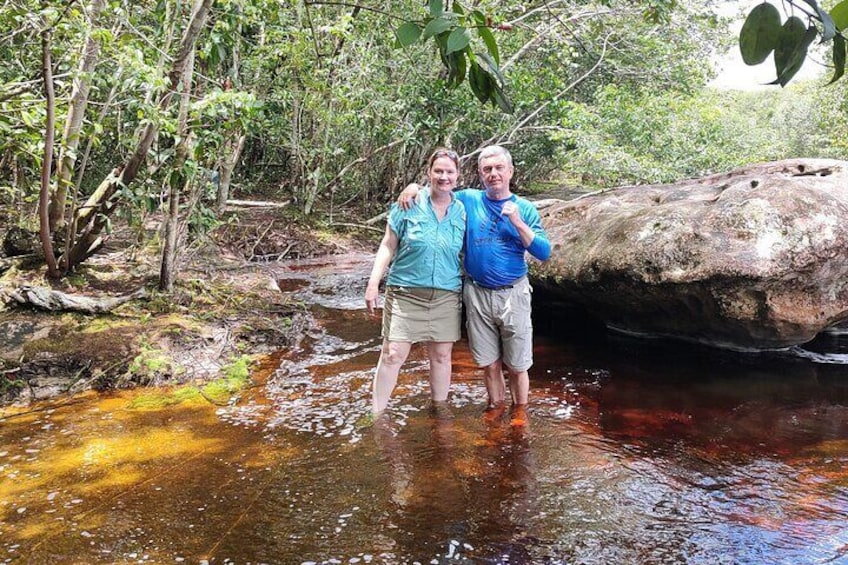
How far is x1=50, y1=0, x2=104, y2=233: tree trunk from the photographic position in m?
5.00

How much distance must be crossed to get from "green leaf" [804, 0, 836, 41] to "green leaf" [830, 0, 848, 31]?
0.08 meters

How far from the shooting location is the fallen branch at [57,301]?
5.56 m

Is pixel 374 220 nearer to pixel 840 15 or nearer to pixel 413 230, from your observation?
pixel 413 230

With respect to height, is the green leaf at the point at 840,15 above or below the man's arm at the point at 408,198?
above

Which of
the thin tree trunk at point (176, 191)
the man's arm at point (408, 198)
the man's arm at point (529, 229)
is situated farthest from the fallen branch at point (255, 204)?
the man's arm at point (529, 229)

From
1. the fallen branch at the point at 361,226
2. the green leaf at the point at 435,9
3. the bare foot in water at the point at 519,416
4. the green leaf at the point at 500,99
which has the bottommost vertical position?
the bare foot in water at the point at 519,416

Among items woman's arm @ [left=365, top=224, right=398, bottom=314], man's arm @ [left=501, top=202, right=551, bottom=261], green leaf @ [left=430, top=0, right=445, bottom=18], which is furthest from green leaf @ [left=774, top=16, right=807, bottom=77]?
woman's arm @ [left=365, top=224, right=398, bottom=314]

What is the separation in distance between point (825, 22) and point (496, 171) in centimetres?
325

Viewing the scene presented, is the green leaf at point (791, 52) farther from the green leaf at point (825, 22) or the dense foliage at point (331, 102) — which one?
the dense foliage at point (331, 102)

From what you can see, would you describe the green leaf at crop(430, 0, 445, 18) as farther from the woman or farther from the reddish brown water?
the woman

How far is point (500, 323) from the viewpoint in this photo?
4340mm

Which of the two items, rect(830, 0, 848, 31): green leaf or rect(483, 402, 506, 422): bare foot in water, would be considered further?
rect(483, 402, 506, 422): bare foot in water

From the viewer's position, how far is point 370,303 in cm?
415

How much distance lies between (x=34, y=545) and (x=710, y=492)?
322 cm
